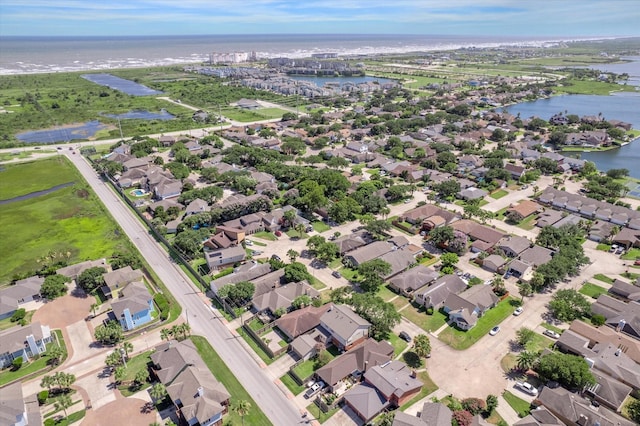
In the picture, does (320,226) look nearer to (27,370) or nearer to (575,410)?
Result: (575,410)

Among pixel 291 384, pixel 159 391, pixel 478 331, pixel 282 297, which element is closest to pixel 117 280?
pixel 159 391

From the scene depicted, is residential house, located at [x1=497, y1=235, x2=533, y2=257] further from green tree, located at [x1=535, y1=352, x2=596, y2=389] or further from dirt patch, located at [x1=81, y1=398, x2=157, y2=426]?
dirt patch, located at [x1=81, y1=398, x2=157, y2=426]

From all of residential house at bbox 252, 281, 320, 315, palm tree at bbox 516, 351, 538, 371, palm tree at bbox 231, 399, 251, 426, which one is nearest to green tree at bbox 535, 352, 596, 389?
palm tree at bbox 516, 351, 538, 371

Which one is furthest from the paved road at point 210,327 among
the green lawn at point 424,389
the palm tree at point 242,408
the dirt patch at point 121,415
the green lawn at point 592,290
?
the green lawn at point 592,290

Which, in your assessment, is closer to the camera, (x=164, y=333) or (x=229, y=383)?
(x=229, y=383)

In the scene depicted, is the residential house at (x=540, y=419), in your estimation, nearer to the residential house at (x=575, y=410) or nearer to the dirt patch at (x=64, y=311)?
the residential house at (x=575, y=410)

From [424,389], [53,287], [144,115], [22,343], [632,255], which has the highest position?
[144,115]

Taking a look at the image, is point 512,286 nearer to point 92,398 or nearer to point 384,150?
point 92,398
